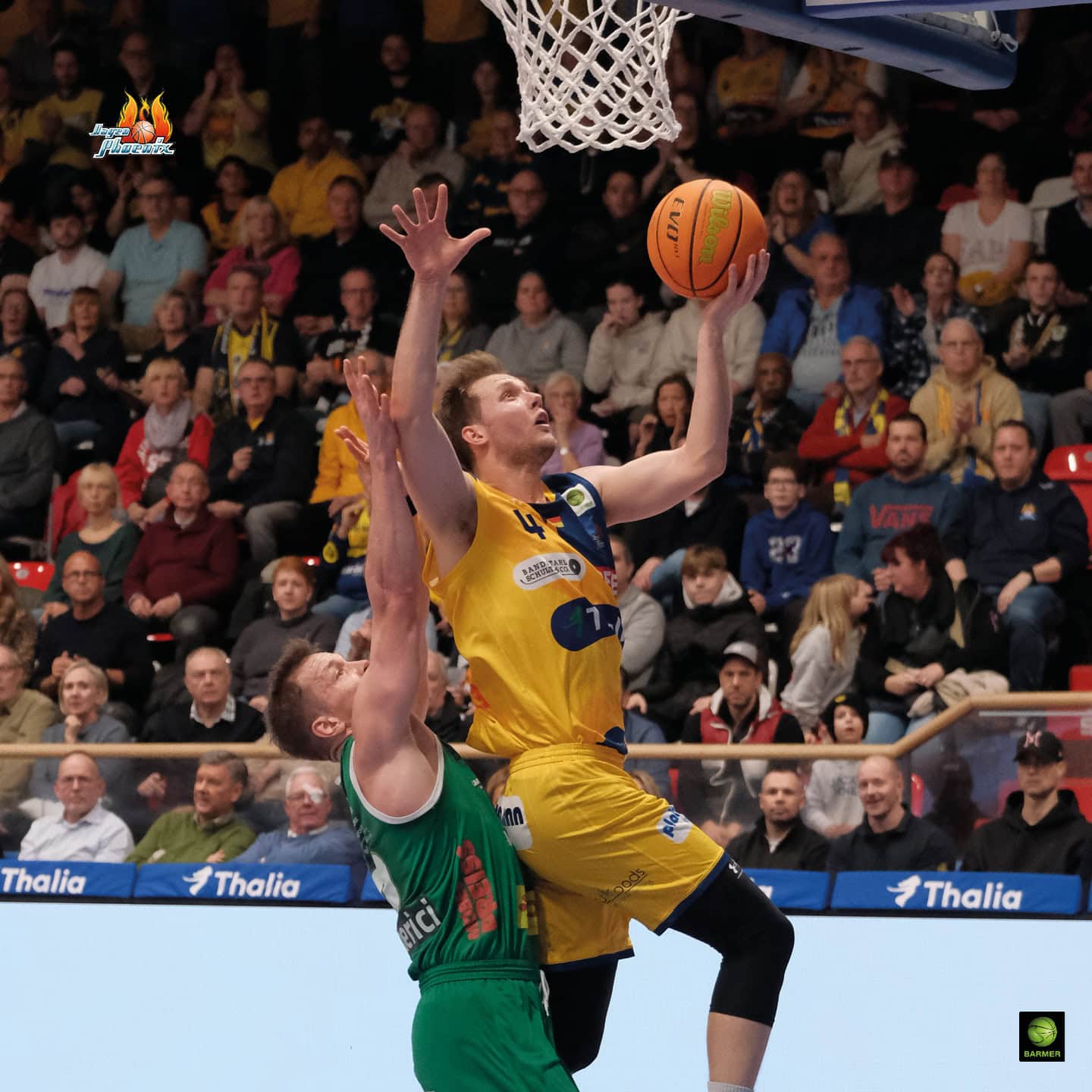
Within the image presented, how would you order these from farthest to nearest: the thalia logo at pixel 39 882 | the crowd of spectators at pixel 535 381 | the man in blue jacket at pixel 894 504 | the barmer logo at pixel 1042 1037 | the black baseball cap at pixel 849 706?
the man in blue jacket at pixel 894 504, the crowd of spectators at pixel 535 381, the black baseball cap at pixel 849 706, the thalia logo at pixel 39 882, the barmer logo at pixel 1042 1037

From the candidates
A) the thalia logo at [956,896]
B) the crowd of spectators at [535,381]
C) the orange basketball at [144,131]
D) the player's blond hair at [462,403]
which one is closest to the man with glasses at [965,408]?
the crowd of spectators at [535,381]

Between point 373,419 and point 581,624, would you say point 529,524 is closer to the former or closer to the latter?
point 581,624

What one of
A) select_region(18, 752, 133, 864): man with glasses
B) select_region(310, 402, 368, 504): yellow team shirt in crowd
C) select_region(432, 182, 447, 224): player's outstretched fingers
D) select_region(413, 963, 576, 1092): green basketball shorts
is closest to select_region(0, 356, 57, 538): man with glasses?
select_region(310, 402, 368, 504): yellow team shirt in crowd

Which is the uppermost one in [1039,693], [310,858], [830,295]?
[830,295]

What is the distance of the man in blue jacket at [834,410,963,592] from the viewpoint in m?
9.35

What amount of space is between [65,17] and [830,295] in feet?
20.9

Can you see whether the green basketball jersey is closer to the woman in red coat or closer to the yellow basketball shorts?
the yellow basketball shorts

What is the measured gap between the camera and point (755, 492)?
10156 millimetres

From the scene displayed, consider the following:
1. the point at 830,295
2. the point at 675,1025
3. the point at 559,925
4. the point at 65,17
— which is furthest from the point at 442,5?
the point at 559,925

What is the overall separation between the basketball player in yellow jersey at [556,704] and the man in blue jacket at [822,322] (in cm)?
568

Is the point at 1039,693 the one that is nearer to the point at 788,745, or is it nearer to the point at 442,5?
the point at 788,745

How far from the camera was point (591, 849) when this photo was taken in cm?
427

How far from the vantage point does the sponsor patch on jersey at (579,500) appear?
4.70 m

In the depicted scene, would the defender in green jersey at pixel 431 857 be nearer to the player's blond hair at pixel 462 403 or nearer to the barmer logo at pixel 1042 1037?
the player's blond hair at pixel 462 403
